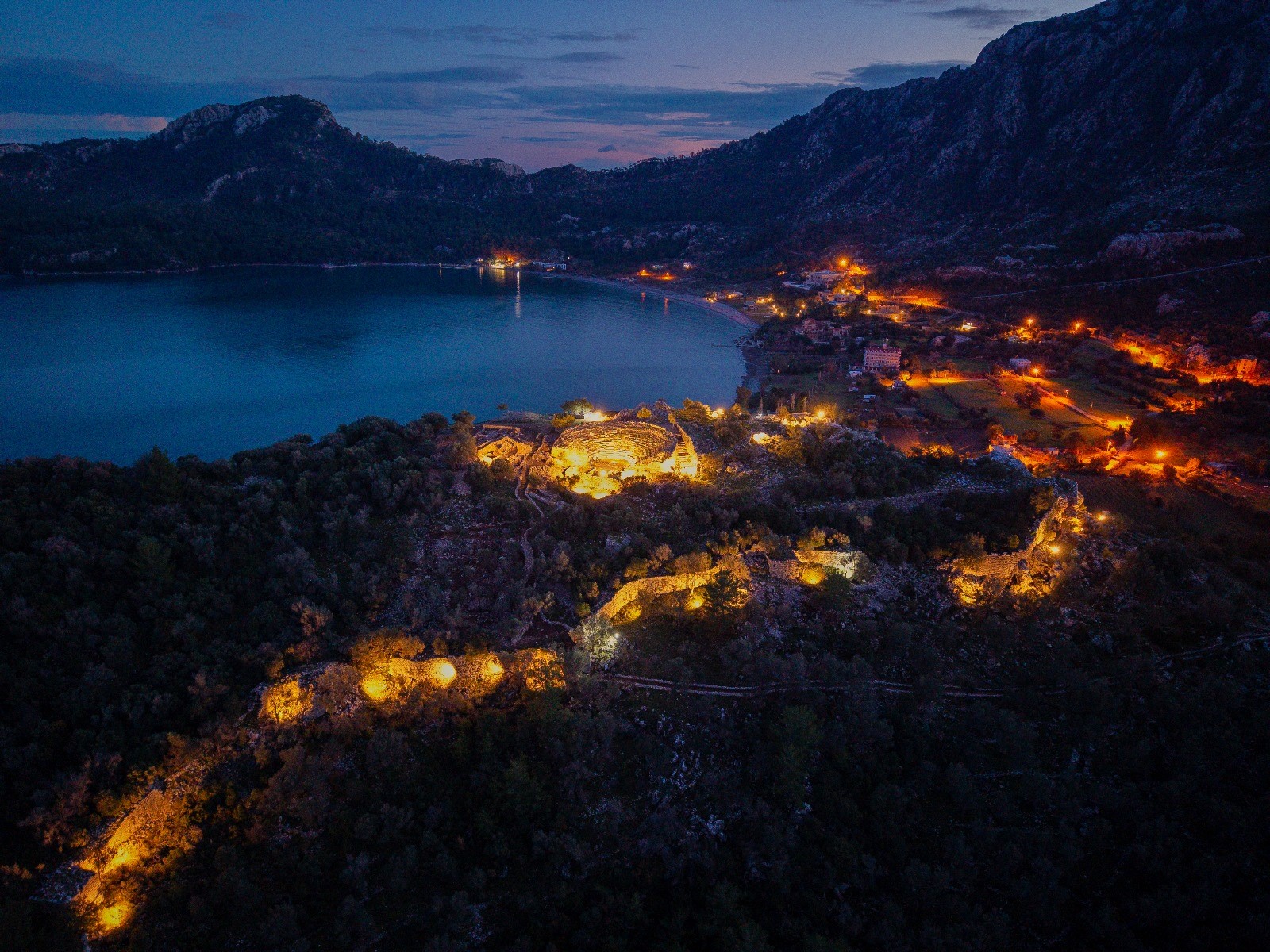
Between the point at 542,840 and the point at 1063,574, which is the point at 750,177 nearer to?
the point at 1063,574

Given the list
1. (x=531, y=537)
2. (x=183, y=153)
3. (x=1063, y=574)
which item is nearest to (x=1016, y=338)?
(x=1063, y=574)

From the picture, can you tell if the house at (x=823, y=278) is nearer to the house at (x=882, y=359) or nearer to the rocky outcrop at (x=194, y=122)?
the house at (x=882, y=359)

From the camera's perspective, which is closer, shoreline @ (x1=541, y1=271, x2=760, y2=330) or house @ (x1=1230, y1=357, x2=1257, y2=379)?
A: house @ (x1=1230, y1=357, x2=1257, y2=379)

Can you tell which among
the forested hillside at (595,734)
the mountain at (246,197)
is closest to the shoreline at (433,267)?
the mountain at (246,197)

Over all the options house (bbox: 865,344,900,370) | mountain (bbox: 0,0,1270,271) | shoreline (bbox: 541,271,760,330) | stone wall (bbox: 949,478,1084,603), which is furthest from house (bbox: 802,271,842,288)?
stone wall (bbox: 949,478,1084,603)

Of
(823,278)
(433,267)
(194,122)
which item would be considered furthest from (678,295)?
(194,122)

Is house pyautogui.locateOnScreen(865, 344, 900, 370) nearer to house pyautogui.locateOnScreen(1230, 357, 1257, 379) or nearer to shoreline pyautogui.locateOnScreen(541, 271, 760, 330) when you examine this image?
house pyautogui.locateOnScreen(1230, 357, 1257, 379)

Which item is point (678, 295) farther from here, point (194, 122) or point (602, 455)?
point (194, 122)
